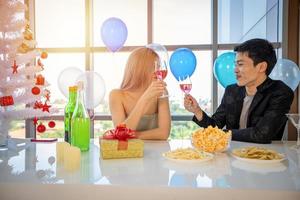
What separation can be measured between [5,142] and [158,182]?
2.96 ft

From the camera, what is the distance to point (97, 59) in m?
4.64

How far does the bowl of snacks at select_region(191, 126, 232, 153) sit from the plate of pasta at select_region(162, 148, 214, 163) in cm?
4

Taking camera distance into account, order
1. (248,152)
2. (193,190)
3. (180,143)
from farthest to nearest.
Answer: (180,143) → (248,152) → (193,190)

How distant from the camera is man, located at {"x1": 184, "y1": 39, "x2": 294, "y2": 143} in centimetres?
181

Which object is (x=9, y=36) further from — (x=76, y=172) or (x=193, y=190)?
(x=193, y=190)

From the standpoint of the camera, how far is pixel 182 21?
14.8ft

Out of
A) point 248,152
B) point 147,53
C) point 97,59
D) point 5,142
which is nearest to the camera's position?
point 248,152

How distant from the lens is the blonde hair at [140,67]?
1.81 meters

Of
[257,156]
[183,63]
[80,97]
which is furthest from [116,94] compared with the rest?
[183,63]

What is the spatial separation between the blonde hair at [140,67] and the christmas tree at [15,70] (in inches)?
21.4

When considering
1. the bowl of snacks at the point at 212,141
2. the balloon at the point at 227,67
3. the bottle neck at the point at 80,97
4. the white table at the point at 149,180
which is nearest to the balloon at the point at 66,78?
the balloon at the point at 227,67

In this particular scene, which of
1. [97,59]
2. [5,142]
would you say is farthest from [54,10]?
[5,142]

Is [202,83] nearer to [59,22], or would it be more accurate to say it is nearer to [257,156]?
[59,22]

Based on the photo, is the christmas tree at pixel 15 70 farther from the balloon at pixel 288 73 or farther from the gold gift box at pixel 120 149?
the balloon at pixel 288 73
